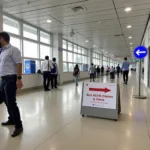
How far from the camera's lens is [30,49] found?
8.11m

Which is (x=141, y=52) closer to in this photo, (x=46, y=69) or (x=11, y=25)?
(x=46, y=69)

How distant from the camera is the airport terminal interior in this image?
2.37 meters

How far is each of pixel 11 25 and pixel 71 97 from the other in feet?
13.7

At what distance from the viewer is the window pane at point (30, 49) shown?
7.72m

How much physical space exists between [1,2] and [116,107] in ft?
16.4

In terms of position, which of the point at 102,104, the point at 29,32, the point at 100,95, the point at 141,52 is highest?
the point at 29,32

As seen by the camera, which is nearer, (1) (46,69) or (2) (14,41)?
(2) (14,41)

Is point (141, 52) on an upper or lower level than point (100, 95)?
upper

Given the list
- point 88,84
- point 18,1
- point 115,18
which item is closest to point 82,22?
point 115,18

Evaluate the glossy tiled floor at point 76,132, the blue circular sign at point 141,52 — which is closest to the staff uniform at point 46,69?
the glossy tiled floor at point 76,132

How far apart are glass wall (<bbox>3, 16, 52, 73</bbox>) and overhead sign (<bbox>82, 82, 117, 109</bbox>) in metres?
4.85

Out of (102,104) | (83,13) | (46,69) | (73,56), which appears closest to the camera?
(102,104)

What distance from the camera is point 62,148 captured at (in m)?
2.10

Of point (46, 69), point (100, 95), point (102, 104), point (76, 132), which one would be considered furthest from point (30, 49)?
point (76, 132)
